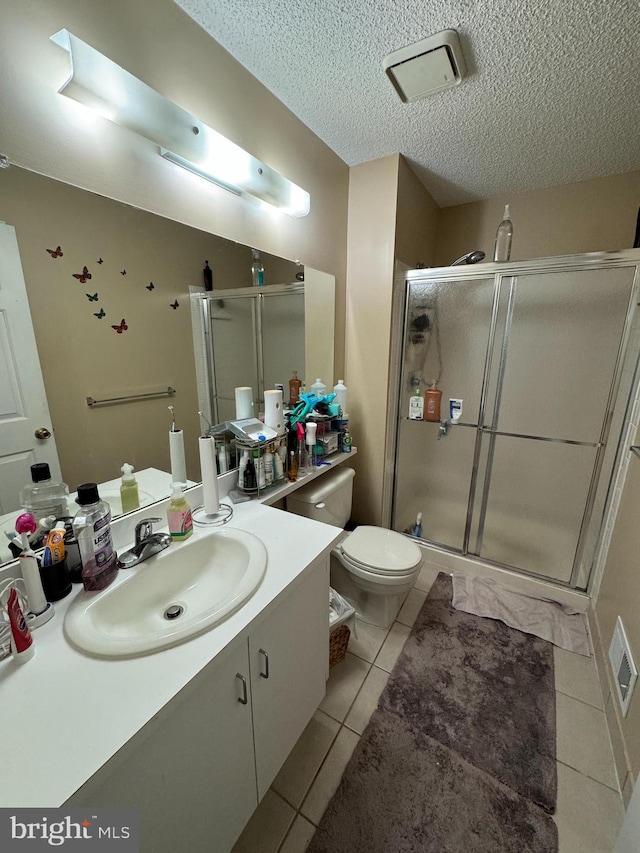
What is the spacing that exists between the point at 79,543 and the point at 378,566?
1153 millimetres

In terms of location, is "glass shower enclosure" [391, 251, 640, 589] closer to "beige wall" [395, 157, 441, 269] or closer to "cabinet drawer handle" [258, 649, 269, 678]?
"beige wall" [395, 157, 441, 269]

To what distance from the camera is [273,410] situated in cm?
141

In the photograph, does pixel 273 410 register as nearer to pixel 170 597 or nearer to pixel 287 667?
pixel 170 597

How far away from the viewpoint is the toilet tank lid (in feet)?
5.22

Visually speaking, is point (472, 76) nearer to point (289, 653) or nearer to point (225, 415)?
point (225, 415)

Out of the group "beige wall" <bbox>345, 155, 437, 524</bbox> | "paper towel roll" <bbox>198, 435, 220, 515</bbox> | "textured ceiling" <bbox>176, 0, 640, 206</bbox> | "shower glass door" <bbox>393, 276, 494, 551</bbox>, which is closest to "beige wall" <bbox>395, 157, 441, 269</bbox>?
"beige wall" <bbox>345, 155, 437, 524</bbox>

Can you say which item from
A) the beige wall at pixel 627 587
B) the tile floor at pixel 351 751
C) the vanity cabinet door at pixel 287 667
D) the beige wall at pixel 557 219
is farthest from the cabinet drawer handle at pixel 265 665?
the beige wall at pixel 557 219

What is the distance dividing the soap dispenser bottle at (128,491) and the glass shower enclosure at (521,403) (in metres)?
1.60

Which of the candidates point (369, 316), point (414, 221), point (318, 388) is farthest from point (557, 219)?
point (318, 388)

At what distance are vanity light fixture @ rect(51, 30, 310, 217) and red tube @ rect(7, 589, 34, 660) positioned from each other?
3.66 ft

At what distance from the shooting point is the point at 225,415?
1.36m

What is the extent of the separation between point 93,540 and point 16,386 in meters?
0.42

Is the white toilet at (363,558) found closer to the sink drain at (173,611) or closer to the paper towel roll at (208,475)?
the paper towel roll at (208,475)

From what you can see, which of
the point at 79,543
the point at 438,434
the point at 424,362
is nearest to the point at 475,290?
the point at 424,362
